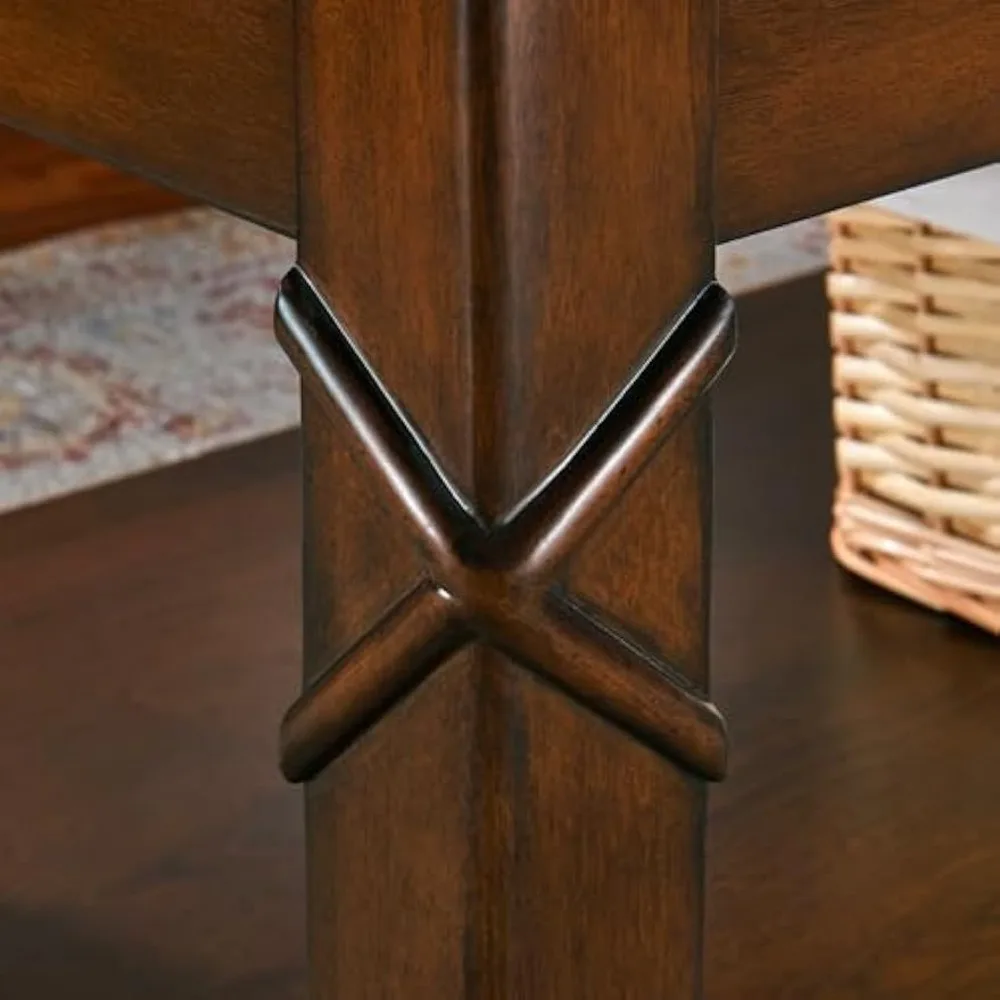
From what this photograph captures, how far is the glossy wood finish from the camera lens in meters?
0.36

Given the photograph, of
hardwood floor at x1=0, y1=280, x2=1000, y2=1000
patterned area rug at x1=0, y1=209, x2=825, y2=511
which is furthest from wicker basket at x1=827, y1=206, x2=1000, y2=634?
patterned area rug at x1=0, y1=209, x2=825, y2=511

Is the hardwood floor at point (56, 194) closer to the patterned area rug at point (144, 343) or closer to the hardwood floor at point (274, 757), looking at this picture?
the patterned area rug at point (144, 343)

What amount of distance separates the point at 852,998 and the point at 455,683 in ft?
1.08

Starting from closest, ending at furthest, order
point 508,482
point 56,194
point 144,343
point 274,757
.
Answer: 1. point 508,482
2. point 274,757
3. point 144,343
4. point 56,194

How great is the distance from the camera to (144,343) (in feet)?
4.60

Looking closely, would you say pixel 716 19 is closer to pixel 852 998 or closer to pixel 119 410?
pixel 852 998

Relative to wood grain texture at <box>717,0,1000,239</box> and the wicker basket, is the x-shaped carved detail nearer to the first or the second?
wood grain texture at <box>717,0,1000,239</box>

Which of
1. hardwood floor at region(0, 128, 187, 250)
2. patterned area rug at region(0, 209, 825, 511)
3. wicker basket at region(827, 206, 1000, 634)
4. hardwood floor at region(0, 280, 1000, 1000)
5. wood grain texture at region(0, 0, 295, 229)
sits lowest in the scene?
hardwood floor at region(0, 128, 187, 250)

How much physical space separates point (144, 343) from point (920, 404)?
699 mm

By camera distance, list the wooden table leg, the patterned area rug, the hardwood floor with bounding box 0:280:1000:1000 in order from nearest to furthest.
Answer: the wooden table leg → the hardwood floor with bounding box 0:280:1000:1000 → the patterned area rug

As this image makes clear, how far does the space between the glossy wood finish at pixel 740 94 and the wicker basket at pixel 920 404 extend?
38 cm

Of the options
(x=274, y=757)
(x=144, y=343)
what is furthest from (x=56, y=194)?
(x=274, y=757)

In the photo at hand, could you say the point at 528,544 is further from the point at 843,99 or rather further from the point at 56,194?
the point at 56,194

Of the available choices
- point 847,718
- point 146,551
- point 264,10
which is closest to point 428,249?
point 264,10
